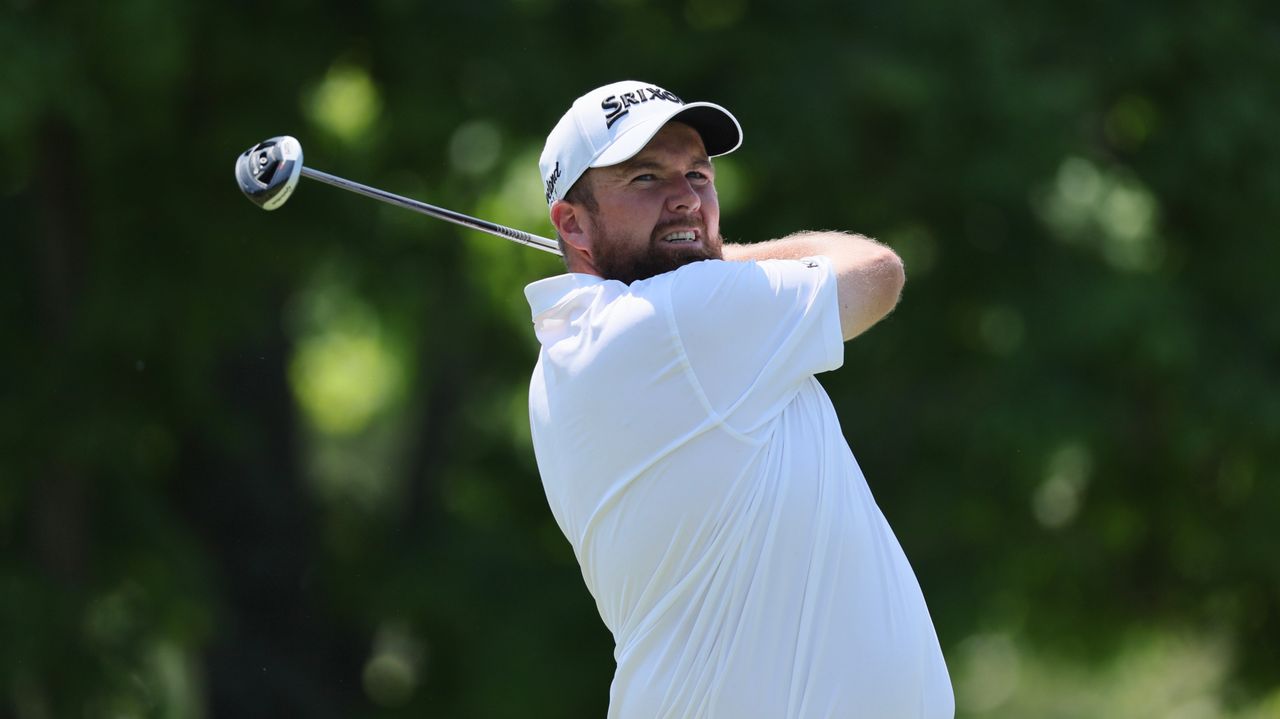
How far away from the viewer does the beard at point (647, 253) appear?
3.37m

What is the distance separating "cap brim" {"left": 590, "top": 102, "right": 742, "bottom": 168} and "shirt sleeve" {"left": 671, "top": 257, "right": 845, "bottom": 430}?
28cm

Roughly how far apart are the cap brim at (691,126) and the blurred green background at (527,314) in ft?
14.9

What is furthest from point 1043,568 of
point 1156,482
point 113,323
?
point 113,323

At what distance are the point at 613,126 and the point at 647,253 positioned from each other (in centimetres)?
24

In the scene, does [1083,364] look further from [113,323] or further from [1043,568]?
[113,323]

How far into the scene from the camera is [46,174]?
9.41 meters

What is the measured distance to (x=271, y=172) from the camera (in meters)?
4.12

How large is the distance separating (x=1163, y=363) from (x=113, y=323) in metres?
5.43

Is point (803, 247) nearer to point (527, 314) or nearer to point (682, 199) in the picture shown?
point (682, 199)

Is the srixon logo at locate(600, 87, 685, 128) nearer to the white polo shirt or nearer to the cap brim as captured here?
the cap brim

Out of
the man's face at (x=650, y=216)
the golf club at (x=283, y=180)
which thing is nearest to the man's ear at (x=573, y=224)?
the man's face at (x=650, y=216)

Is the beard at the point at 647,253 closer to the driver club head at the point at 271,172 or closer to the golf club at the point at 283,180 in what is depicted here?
the golf club at the point at 283,180

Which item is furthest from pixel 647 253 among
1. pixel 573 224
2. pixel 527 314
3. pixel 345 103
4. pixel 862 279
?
pixel 345 103

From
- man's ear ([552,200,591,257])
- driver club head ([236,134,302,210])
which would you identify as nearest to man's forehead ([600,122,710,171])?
man's ear ([552,200,591,257])
